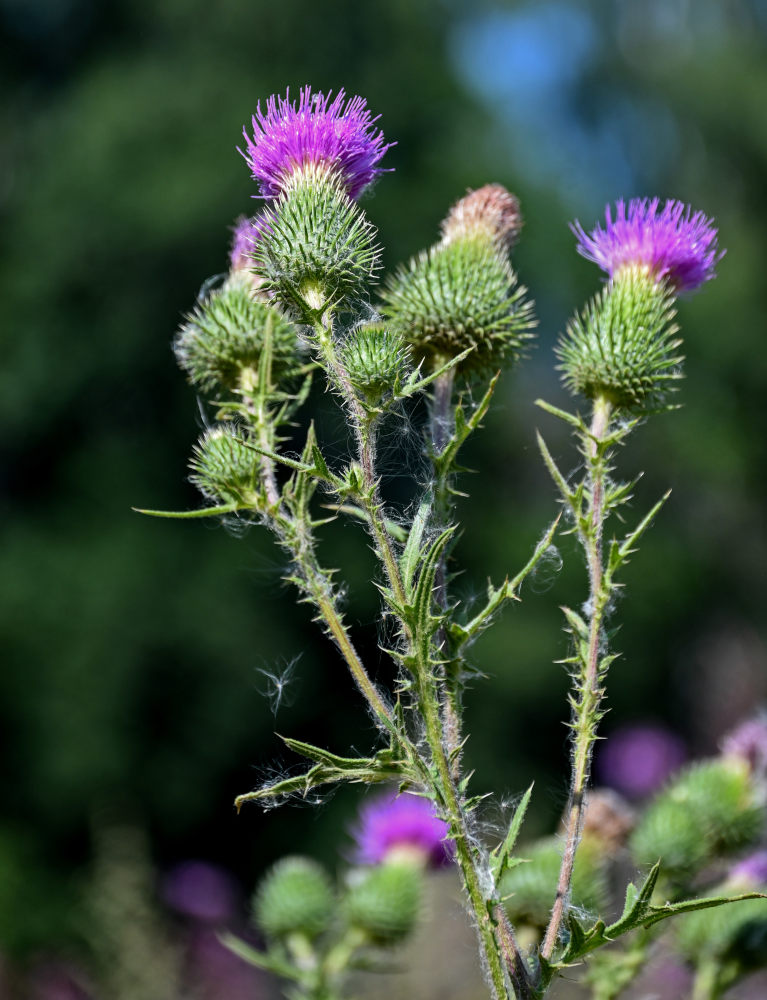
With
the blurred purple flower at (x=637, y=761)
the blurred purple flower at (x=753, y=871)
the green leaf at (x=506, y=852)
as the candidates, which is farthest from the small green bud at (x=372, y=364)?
the blurred purple flower at (x=637, y=761)

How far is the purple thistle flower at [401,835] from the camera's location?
3.07 metres

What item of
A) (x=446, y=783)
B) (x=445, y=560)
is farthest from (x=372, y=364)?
(x=446, y=783)

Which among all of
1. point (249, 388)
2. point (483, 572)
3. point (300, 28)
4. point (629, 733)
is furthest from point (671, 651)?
point (249, 388)

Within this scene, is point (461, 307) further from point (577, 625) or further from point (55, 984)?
point (55, 984)

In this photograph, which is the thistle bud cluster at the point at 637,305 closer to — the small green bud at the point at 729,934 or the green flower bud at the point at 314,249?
the green flower bud at the point at 314,249

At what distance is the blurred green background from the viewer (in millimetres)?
13008

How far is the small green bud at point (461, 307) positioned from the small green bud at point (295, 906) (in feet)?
4.33

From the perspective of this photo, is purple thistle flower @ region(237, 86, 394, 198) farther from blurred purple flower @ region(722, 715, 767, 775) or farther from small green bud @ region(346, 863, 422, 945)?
blurred purple flower @ region(722, 715, 767, 775)

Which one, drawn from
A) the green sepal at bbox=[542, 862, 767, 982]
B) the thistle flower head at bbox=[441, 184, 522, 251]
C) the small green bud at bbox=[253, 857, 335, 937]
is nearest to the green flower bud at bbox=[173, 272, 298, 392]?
the thistle flower head at bbox=[441, 184, 522, 251]

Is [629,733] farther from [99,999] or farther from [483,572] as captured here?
[99,999]

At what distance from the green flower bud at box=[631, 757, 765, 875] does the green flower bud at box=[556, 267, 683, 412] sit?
2.87 ft

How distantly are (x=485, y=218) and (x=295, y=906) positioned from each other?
1593mm

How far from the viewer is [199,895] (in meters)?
9.32

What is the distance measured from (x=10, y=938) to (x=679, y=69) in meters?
18.5
